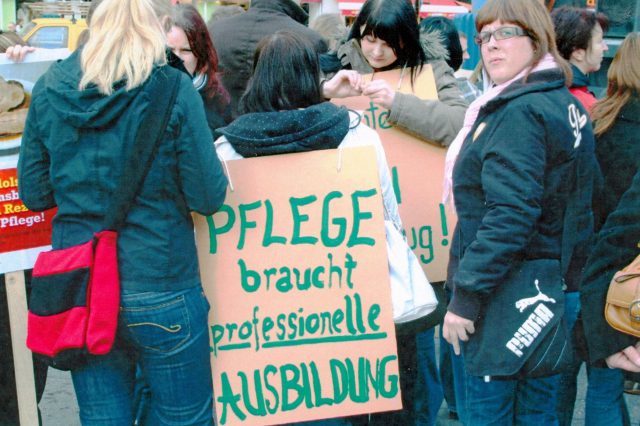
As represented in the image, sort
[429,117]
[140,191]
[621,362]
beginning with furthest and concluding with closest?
[429,117], [621,362], [140,191]

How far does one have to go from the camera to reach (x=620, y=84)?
11.0 ft

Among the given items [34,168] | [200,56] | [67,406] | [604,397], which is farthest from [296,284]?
[67,406]

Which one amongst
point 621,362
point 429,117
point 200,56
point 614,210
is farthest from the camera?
point 200,56

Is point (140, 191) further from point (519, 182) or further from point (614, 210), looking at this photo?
point (614, 210)

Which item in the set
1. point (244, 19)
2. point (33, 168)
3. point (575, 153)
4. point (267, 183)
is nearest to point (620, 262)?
point (575, 153)

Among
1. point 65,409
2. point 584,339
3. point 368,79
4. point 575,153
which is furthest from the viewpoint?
point 65,409

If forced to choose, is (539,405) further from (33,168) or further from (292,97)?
(33,168)

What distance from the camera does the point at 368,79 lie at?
346cm

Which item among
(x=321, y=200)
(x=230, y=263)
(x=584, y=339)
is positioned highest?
(x=321, y=200)

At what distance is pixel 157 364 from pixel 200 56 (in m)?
1.70

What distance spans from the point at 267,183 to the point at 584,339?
1.30m

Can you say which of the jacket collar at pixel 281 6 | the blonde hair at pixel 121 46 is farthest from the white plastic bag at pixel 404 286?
the jacket collar at pixel 281 6

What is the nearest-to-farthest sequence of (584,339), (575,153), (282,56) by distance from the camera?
(575,153), (282,56), (584,339)

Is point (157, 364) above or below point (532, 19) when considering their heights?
below
